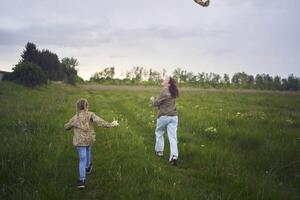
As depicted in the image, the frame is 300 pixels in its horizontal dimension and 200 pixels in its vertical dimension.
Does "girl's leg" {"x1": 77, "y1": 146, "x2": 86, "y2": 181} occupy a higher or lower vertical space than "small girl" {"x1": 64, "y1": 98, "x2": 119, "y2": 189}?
lower

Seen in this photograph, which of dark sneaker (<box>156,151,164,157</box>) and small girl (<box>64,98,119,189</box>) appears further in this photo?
dark sneaker (<box>156,151,164,157</box>)

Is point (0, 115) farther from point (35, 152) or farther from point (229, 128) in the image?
point (229, 128)

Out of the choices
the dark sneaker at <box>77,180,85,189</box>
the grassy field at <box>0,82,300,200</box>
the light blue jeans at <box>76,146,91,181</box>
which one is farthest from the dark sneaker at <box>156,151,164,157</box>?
the dark sneaker at <box>77,180,85,189</box>

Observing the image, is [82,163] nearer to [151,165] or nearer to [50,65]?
[151,165]

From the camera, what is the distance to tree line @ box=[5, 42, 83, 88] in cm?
4128

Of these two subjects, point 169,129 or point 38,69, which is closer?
point 169,129

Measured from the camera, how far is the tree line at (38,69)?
41281 millimetres

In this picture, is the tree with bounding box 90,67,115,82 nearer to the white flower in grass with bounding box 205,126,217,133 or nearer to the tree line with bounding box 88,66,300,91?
the tree line with bounding box 88,66,300,91

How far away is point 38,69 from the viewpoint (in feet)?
142

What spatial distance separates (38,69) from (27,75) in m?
2.50

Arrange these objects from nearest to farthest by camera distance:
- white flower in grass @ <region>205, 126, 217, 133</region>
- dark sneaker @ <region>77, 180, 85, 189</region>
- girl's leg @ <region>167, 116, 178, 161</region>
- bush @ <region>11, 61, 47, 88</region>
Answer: dark sneaker @ <region>77, 180, 85, 189</region>, girl's leg @ <region>167, 116, 178, 161</region>, white flower in grass @ <region>205, 126, 217, 133</region>, bush @ <region>11, 61, 47, 88</region>

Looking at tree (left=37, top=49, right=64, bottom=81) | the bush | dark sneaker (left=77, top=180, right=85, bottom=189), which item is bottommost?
dark sneaker (left=77, top=180, right=85, bottom=189)

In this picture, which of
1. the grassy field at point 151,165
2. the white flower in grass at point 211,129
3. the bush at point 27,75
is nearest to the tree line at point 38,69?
the bush at point 27,75

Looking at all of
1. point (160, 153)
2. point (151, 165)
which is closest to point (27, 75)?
point (160, 153)
